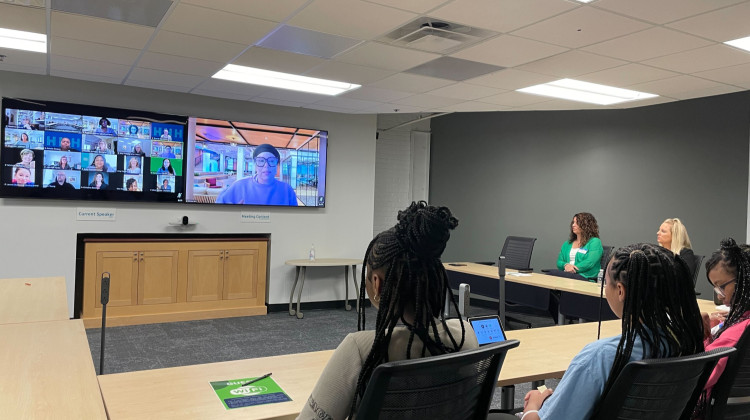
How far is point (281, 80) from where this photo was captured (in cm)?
514

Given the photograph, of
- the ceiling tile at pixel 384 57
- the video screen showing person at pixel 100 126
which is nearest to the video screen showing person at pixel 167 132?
the video screen showing person at pixel 100 126

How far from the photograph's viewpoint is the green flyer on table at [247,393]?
1676 millimetres

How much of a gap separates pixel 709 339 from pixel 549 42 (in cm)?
221

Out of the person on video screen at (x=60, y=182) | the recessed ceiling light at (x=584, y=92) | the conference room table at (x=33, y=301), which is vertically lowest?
the conference room table at (x=33, y=301)

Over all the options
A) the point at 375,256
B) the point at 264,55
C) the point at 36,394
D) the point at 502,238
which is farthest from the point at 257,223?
the point at 375,256

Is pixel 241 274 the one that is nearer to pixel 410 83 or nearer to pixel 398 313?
pixel 410 83

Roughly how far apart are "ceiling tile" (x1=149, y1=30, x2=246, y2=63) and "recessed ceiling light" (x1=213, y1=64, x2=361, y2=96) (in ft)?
1.16

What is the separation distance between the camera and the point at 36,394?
163 centimetres

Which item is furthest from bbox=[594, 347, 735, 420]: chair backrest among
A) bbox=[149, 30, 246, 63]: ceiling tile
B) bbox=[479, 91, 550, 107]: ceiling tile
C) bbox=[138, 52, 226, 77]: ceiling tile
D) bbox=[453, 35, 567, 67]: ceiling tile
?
bbox=[479, 91, 550, 107]: ceiling tile

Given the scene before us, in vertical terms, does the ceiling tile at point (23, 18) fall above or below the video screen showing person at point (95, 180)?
above

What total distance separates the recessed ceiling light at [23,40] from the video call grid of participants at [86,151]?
1.13m

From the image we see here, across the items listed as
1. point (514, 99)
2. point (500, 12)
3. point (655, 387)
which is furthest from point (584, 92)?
point (655, 387)

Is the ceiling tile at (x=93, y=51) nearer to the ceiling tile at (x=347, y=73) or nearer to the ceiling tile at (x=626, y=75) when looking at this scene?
the ceiling tile at (x=347, y=73)

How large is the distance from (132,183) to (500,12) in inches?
160
